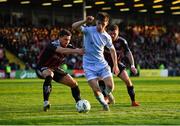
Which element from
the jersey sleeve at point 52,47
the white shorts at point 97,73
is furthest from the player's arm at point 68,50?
the white shorts at point 97,73

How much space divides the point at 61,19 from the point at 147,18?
12.5 meters

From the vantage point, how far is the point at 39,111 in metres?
14.5

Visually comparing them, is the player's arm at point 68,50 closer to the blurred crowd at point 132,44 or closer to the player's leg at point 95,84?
the player's leg at point 95,84

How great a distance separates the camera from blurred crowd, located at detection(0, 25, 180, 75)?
47.6 m

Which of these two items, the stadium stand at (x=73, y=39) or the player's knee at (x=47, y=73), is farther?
the stadium stand at (x=73, y=39)

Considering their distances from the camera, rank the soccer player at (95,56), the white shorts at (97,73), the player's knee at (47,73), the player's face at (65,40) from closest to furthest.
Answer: the soccer player at (95,56) < the white shorts at (97,73) < the player's face at (65,40) < the player's knee at (47,73)

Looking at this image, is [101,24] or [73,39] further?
[73,39]

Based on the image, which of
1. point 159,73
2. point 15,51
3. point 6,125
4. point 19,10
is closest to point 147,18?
point 19,10

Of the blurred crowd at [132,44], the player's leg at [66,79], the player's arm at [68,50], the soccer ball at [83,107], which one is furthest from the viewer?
the blurred crowd at [132,44]

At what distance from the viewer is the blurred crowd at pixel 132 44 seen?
47.6m

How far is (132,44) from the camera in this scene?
53.5 meters

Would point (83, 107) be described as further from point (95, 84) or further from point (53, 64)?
point (53, 64)

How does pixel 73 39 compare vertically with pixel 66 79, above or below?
below

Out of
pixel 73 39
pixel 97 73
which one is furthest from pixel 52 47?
pixel 73 39
